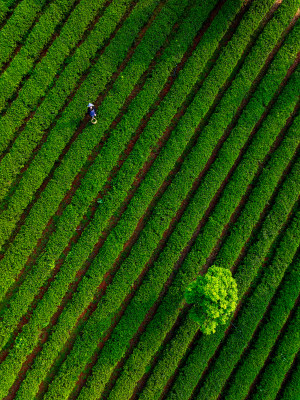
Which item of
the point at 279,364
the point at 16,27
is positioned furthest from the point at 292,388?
the point at 16,27

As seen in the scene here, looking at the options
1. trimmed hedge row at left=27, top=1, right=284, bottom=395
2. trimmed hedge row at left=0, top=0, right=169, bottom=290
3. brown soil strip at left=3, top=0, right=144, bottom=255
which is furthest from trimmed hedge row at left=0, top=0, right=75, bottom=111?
trimmed hedge row at left=27, top=1, right=284, bottom=395

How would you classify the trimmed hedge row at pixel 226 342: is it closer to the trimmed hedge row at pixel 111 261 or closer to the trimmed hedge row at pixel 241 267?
the trimmed hedge row at pixel 241 267

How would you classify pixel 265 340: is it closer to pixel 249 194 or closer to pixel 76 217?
pixel 249 194

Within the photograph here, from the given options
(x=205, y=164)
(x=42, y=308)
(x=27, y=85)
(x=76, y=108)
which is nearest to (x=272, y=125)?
(x=205, y=164)

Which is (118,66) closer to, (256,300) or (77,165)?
(77,165)

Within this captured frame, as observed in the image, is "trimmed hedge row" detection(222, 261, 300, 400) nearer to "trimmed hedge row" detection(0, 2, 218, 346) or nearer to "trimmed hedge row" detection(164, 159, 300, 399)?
"trimmed hedge row" detection(164, 159, 300, 399)

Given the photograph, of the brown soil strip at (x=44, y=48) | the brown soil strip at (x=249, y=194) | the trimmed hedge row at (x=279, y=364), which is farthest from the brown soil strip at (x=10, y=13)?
the trimmed hedge row at (x=279, y=364)
